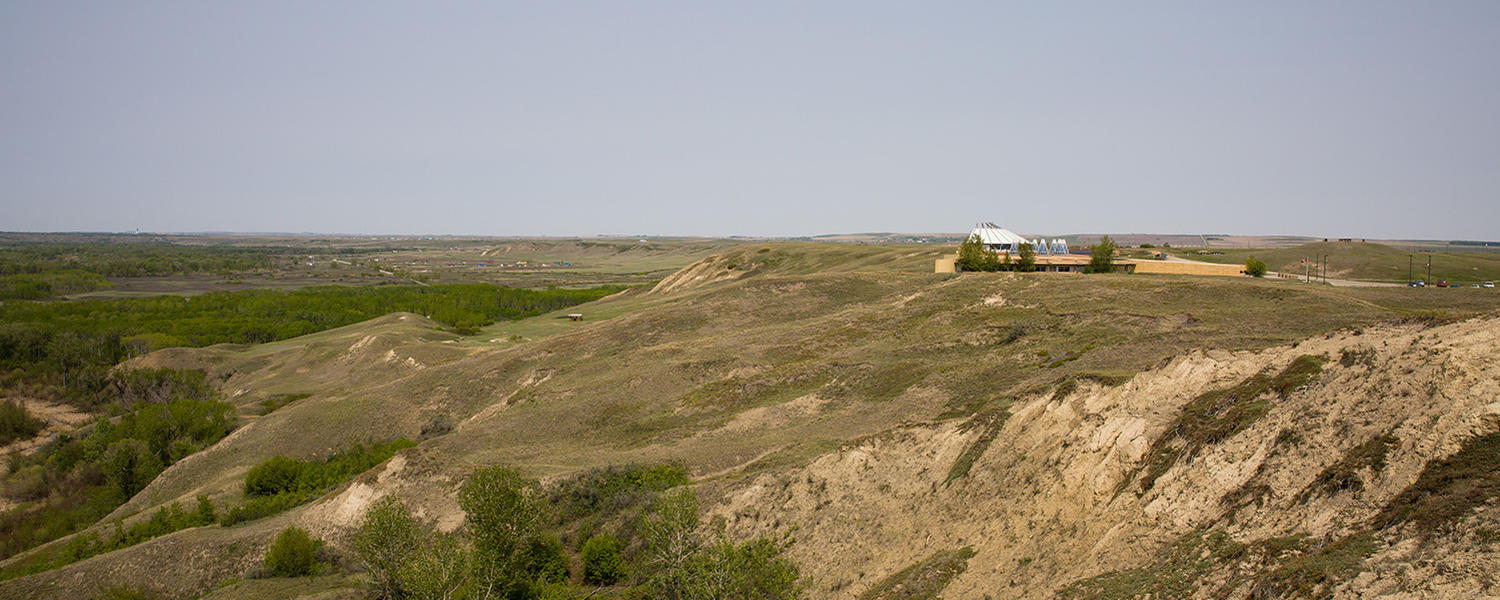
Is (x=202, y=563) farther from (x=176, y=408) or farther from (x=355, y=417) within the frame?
(x=176, y=408)

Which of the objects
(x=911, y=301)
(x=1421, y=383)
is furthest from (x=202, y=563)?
(x=911, y=301)

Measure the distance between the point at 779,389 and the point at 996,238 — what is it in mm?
62293

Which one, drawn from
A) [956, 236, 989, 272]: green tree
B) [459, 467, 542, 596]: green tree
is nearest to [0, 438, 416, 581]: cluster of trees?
[459, 467, 542, 596]: green tree

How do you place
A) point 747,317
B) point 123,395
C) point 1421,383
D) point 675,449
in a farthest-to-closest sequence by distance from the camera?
point 123,395 < point 747,317 < point 675,449 < point 1421,383

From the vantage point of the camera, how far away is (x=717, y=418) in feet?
143

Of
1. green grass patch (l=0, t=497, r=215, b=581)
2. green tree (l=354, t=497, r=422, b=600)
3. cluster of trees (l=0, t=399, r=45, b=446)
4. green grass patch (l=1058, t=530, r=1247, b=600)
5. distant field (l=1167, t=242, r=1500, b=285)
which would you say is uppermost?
distant field (l=1167, t=242, r=1500, b=285)

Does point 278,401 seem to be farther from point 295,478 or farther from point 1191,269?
point 1191,269

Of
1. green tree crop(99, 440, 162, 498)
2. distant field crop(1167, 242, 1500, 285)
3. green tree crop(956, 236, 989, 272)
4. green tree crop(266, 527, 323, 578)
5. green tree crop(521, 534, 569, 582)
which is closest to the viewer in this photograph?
green tree crop(521, 534, 569, 582)

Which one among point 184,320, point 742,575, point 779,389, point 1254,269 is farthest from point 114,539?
point 184,320

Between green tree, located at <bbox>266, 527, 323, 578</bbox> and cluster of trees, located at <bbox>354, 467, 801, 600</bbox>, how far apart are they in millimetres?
3889

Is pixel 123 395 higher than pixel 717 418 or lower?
lower

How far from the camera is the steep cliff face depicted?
14.2m

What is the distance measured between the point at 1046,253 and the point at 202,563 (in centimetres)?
8627

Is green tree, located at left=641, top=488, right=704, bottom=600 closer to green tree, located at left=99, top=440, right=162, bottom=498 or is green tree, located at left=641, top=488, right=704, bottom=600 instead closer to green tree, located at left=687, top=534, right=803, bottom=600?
green tree, located at left=687, top=534, right=803, bottom=600
